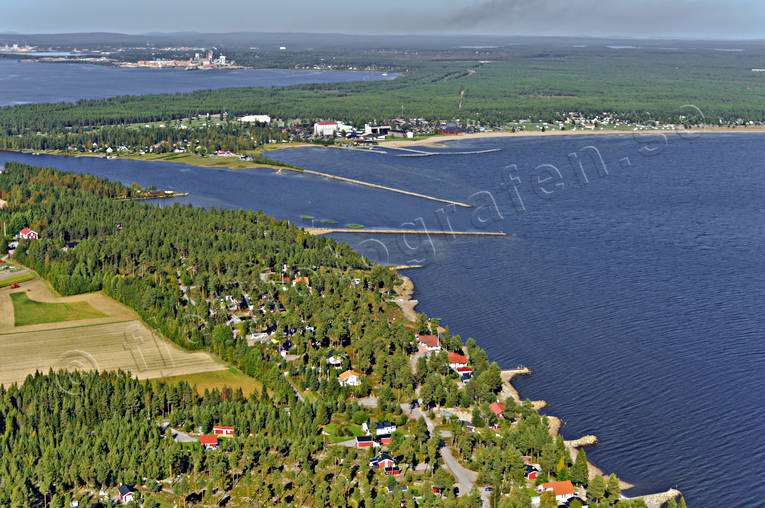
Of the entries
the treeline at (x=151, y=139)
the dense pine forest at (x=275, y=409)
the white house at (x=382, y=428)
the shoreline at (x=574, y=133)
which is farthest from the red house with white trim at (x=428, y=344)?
the shoreline at (x=574, y=133)

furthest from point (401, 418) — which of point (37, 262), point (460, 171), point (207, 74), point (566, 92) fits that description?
point (207, 74)

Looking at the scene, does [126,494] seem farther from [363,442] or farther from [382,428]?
[382,428]

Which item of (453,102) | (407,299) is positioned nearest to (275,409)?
(407,299)

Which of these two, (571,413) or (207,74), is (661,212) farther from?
(207,74)

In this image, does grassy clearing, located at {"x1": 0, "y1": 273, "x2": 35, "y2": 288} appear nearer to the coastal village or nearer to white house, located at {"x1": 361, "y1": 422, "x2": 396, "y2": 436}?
the coastal village

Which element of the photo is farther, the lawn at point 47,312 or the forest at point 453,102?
the forest at point 453,102

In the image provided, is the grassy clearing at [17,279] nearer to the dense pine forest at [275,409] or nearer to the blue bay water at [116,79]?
the dense pine forest at [275,409]
